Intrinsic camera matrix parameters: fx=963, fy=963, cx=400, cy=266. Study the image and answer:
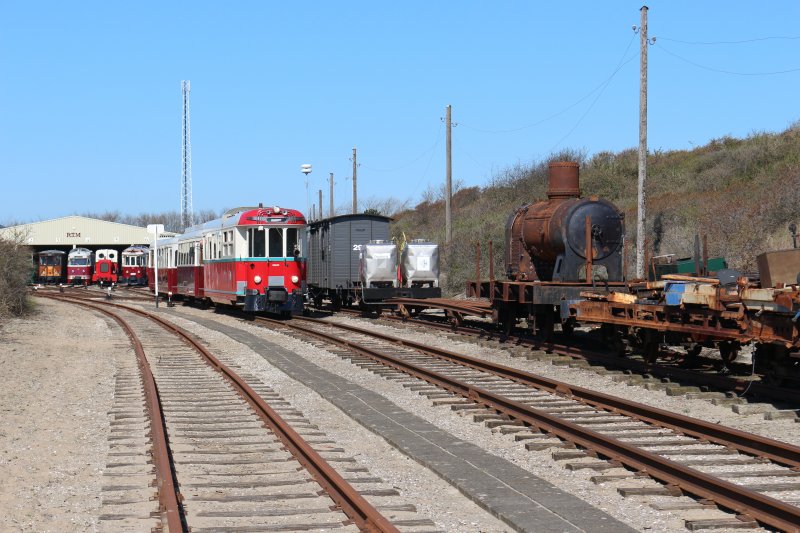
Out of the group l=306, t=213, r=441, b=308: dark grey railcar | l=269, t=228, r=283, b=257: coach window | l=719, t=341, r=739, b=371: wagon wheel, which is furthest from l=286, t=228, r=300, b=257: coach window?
l=719, t=341, r=739, b=371: wagon wheel

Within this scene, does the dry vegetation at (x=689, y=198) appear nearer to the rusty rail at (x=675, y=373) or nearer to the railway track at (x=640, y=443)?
the rusty rail at (x=675, y=373)

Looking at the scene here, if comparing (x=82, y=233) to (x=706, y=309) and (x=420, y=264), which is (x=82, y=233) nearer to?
(x=420, y=264)

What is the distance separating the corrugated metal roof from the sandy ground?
6930cm

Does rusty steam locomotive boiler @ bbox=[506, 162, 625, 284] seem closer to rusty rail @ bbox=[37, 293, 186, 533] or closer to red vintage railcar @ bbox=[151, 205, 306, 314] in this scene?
rusty rail @ bbox=[37, 293, 186, 533]

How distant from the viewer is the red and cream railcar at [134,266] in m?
67.6

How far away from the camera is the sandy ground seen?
713 cm

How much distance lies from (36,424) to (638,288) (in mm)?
9662

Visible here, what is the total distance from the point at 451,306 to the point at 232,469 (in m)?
16.3

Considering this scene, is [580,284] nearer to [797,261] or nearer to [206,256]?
[797,261]

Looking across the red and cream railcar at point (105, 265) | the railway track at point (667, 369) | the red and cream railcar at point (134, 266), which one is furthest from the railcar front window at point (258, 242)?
the red and cream railcar at point (105, 265)

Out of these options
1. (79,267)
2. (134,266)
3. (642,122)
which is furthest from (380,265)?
(79,267)

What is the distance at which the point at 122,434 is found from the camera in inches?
404

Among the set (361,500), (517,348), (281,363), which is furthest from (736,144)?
(361,500)

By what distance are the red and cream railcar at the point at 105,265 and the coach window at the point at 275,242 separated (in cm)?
4254
